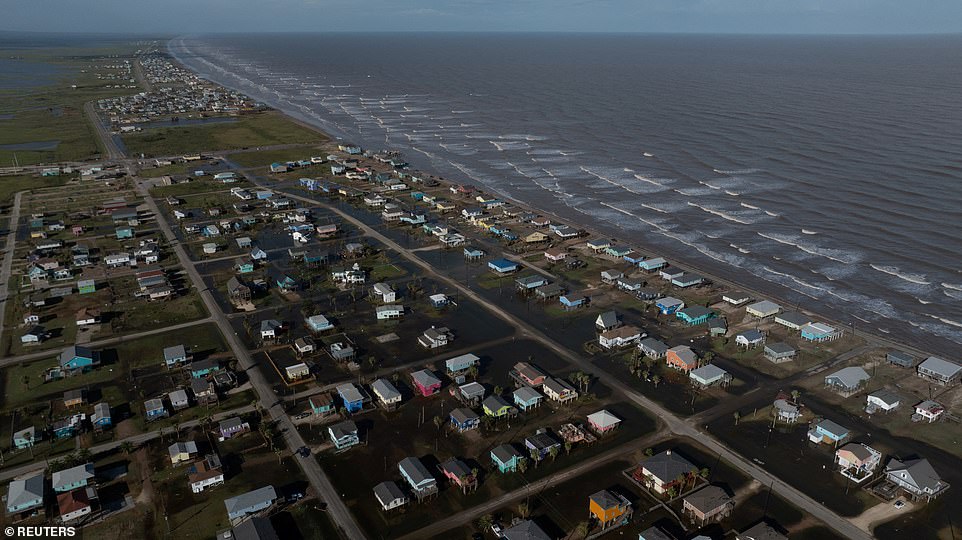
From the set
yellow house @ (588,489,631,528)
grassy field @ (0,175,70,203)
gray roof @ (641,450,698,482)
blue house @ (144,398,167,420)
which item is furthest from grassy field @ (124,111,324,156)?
yellow house @ (588,489,631,528)

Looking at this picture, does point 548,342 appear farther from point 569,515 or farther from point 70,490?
point 70,490

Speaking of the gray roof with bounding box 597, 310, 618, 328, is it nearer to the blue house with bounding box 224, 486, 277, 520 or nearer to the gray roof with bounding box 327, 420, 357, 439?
the gray roof with bounding box 327, 420, 357, 439

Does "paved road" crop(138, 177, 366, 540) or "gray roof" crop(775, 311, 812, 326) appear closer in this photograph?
"paved road" crop(138, 177, 366, 540)

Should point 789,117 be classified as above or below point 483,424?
above

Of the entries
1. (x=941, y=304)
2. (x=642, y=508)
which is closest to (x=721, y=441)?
(x=642, y=508)

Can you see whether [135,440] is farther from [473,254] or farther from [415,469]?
[473,254]

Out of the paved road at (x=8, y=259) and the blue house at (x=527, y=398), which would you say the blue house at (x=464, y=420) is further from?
the paved road at (x=8, y=259)
